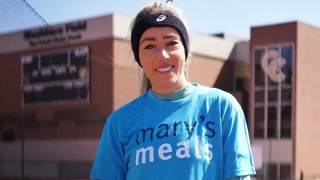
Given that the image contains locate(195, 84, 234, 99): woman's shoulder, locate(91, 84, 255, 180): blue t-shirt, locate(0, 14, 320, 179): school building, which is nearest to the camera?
Answer: locate(91, 84, 255, 180): blue t-shirt

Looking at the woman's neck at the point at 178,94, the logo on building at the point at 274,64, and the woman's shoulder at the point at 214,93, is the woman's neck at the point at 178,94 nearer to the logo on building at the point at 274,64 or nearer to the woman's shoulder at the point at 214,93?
the woman's shoulder at the point at 214,93

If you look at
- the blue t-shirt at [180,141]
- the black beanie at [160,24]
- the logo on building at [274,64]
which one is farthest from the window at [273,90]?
the blue t-shirt at [180,141]

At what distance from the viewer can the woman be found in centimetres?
188

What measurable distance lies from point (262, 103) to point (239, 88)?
554 cm

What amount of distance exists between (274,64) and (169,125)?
26.0m

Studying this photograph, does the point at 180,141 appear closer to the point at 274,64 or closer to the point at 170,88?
the point at 170,88

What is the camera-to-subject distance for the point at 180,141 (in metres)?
1.90

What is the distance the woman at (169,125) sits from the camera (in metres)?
1.88

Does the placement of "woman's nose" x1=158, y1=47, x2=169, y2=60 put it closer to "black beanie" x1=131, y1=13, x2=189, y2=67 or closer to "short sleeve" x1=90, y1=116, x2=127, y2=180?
"black beanie" x1=131, y1=13, x2=189, y2=67

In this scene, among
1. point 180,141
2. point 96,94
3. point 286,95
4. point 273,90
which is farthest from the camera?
point 273,90

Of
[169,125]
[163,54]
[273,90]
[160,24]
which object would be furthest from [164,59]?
[273,90]

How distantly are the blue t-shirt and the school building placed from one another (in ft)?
76.7

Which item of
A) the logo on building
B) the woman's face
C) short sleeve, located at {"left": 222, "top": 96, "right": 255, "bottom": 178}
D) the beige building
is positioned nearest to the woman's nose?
the woman's face

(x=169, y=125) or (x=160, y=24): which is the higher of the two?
(x=160, y=24)
